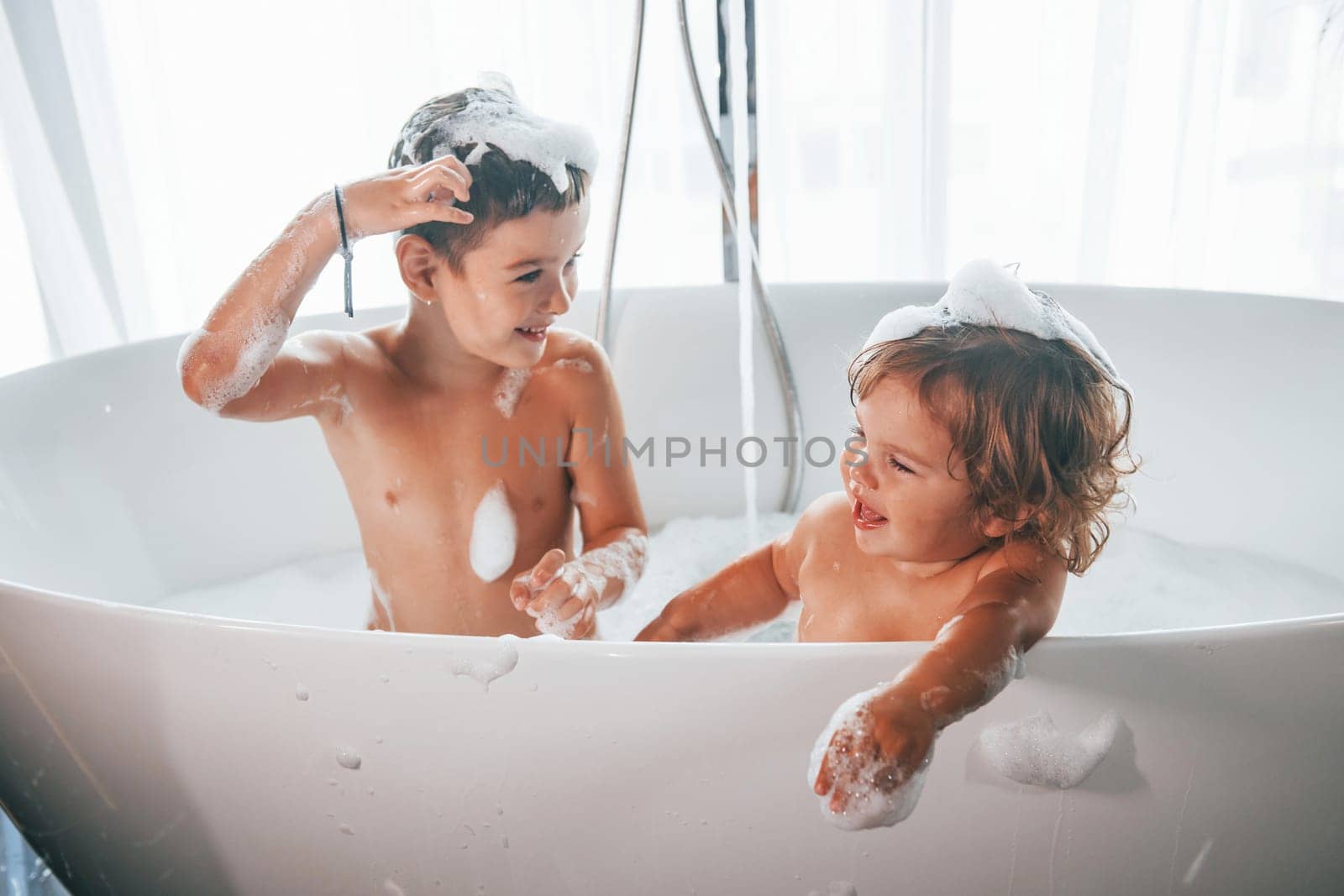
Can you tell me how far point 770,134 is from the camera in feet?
7.13

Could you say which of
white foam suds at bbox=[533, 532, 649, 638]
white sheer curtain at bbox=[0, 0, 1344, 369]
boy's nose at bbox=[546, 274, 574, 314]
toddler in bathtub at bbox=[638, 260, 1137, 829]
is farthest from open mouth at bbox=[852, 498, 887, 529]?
white sheer curtain at bbox=[0, 0, 1344, 369]

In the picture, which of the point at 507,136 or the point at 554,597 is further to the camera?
the point at 507,136

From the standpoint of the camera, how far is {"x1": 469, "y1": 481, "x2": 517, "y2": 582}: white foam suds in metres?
1.02

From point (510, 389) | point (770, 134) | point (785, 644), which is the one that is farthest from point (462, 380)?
point (770, 134)

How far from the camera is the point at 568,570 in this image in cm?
85

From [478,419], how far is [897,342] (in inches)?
17.2

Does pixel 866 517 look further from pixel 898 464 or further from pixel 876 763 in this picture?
pixel 876 763

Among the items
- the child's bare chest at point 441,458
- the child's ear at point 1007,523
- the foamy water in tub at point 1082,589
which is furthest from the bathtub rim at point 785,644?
the foamy water in tub at point 1082,589

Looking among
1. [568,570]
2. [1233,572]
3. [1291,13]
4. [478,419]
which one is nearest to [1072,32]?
[1291,13]

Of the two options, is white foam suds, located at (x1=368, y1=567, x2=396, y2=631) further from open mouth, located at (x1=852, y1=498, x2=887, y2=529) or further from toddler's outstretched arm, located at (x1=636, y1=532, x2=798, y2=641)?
open mouth, located at (x1=852, y1=498, x2=887, y2=529)

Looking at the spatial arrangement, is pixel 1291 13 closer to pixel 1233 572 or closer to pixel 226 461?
pixel 1233 572

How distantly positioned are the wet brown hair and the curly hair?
34 cm

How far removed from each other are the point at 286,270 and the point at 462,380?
24cm

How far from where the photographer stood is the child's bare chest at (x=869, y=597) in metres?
0.78
